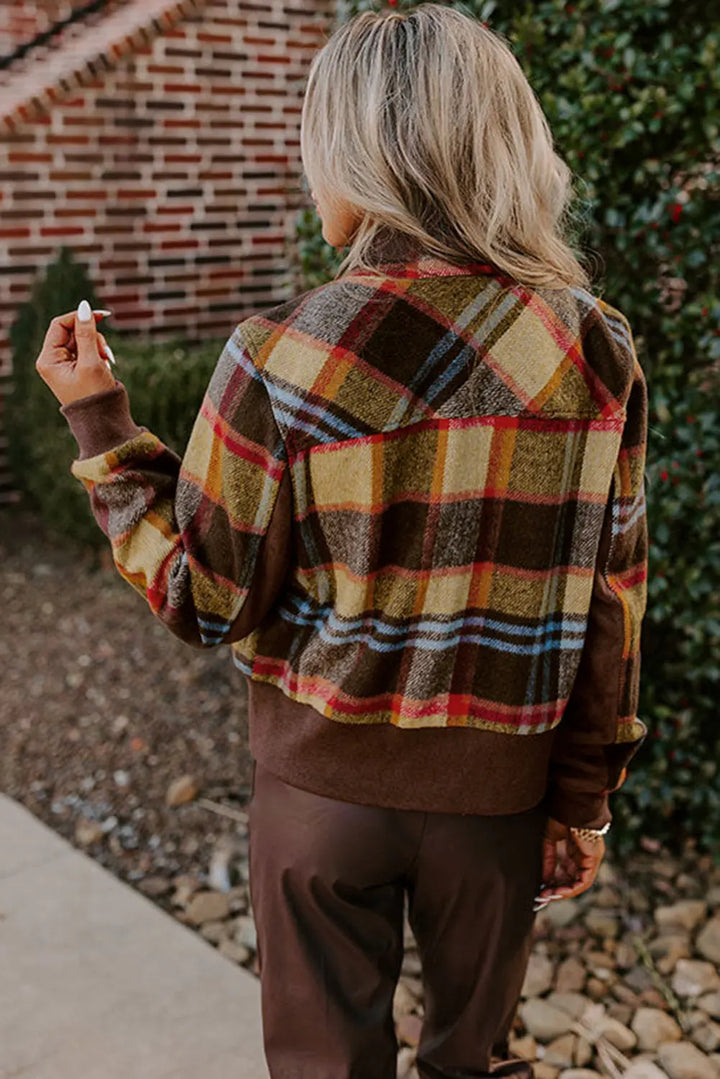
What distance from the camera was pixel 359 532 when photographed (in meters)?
1.32

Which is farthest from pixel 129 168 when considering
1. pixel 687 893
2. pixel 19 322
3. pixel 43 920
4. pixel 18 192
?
pixel 687 893

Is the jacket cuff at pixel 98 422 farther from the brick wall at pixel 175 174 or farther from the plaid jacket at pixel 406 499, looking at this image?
the brick wall at pixel 175 174

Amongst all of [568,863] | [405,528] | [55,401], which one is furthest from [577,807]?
[55,401]

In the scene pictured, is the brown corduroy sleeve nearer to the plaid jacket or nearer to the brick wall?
the plaid jacket

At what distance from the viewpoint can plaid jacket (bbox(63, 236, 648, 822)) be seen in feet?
4.22

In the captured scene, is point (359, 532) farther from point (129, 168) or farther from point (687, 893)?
point (129, 168)

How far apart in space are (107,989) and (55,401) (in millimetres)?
3042

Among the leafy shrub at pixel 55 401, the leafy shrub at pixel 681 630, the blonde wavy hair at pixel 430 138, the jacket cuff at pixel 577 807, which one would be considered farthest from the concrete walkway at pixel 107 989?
the leafy shrub at pixel 55 401

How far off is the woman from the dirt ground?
5.45 feet

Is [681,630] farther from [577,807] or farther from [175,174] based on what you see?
[175,174]

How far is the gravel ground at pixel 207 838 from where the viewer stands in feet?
7.99

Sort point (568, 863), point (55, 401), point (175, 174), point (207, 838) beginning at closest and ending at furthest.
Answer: point (568, 863)
point (207, 838)
point (55, 401)
point (175, 174)

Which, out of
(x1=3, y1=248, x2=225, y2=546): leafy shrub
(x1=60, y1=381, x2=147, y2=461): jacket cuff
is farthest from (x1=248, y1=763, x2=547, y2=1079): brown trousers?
(x1=3, y1=248, x2=225, y2=546): leafy shrub

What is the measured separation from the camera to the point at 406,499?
1.33 metres
